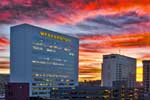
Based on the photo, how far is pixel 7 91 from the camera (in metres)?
193

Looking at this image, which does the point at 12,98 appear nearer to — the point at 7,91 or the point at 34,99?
the point at 7,91

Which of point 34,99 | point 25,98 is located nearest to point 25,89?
point 25,98

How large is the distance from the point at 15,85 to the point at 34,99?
3766 centimetres

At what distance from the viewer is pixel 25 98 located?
193000 mm

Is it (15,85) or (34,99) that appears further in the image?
(15,85)

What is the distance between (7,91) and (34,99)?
42.9 m

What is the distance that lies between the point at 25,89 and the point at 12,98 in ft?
36.8

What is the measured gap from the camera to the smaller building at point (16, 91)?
188750mm

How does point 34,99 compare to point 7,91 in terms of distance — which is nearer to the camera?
point 34,99

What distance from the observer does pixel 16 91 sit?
188875 mm

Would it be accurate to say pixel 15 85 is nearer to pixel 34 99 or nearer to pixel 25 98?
pixel 25 98

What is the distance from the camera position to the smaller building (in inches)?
7431

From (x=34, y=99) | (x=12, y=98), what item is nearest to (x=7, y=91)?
(x=12, y=98)

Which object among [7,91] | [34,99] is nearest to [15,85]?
[7,91]
